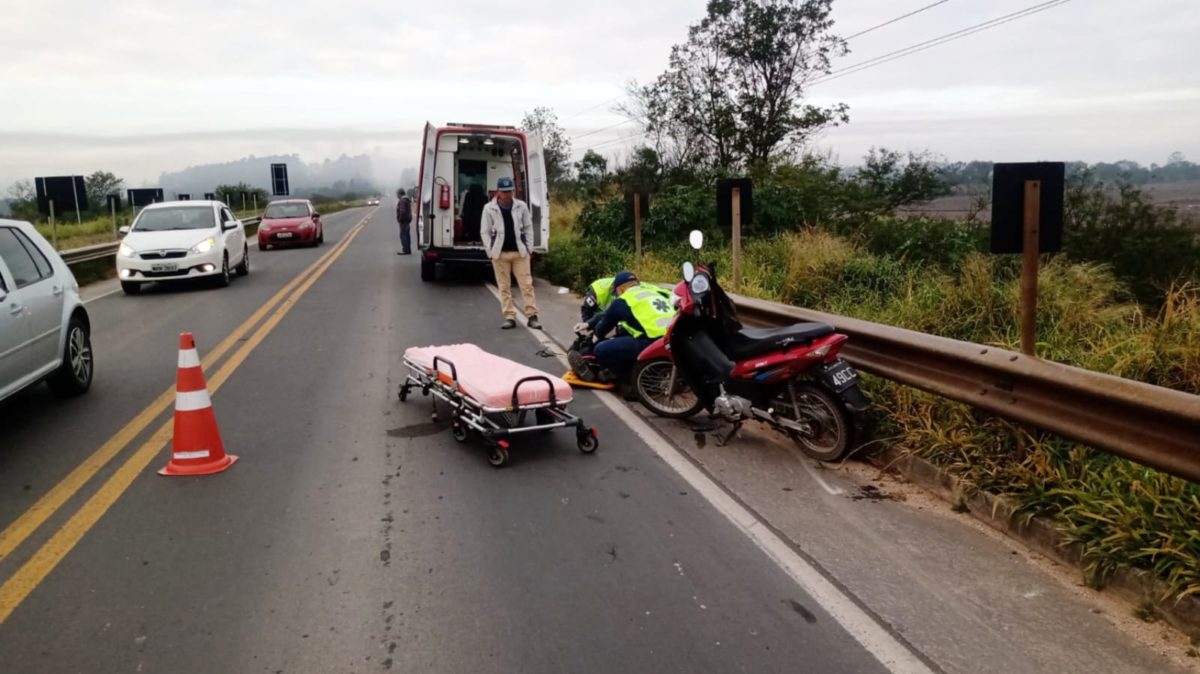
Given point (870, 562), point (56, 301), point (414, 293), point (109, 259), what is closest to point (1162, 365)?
point (870, 562)

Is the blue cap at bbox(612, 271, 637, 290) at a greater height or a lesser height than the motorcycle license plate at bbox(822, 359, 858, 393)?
greater

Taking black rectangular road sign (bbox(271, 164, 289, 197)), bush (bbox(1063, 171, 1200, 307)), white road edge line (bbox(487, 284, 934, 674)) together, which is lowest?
white road edge line (bbox(487, 284, 934, 674))

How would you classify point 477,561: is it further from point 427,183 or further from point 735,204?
point 427,183

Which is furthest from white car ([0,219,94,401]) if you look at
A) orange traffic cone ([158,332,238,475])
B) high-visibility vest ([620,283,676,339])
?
high-visibility vest ([620,283,676,339])

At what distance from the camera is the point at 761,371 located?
5.83 meters

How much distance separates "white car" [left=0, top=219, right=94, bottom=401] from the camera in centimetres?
628

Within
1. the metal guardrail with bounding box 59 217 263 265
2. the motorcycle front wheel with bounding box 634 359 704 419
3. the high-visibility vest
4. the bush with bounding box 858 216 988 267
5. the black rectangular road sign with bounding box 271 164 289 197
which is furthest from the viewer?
the black rectangular road sign with bounding box 271 164 289 197

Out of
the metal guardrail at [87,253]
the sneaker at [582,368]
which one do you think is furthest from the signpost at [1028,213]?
the metal guardrail at [87,253]

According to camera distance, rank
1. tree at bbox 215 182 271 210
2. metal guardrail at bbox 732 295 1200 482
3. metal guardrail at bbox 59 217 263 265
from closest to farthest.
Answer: metal guardrail at bbox 732 295 1200 482
metal guardrail at bbox 59 217 263 265
tree at bbox 215 182 271 210

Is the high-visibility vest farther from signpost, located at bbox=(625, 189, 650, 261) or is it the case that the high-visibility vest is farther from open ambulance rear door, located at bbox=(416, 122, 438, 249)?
open ambulance rear door, located at bbox=(416, 122, 438, 249)

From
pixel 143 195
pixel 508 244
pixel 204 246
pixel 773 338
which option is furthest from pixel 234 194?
pixel 773 338

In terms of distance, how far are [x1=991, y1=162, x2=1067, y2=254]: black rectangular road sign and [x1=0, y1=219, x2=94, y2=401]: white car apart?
6657 millimetres

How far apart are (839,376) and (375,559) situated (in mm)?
3041

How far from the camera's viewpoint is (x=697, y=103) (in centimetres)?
2769
